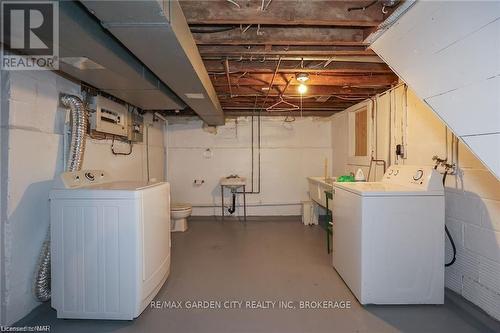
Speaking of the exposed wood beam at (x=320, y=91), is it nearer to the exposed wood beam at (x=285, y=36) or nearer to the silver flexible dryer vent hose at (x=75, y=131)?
the exposed wood beam at (x=285, y=36)

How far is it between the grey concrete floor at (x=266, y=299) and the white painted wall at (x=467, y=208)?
0.17 meters

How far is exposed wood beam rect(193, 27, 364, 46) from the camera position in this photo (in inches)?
73.5

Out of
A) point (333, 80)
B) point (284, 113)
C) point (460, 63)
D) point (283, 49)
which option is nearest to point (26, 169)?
point (283, 49)

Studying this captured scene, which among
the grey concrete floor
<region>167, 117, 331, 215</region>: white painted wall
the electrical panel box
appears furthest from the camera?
<region>167, 117, 331, 215</region>: white painted wall

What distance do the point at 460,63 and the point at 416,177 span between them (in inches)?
43.6

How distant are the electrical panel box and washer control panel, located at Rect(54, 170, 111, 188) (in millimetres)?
1041

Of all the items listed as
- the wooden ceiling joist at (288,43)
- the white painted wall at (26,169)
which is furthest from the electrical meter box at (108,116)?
the wooden ceiling joist at (288,43)

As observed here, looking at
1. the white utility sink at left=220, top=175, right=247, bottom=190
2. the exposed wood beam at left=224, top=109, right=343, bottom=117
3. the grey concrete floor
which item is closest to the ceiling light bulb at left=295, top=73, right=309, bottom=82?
the exposed wood beam at left=224, top=109, right=343, bottom=117

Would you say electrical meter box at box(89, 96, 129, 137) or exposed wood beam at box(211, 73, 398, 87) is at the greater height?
exposed wood beam at box(211, 73, 398, 87)

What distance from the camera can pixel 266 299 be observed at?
83.0 inches

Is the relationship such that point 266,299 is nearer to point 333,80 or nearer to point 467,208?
point 467,208

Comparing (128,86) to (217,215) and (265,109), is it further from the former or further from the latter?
(217,215)

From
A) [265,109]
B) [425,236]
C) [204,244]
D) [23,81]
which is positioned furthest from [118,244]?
[265,109]

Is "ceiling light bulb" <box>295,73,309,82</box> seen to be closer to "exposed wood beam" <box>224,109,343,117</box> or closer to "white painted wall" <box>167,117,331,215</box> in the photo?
"exposed wood beam" <box>224,109,343,117</box>
